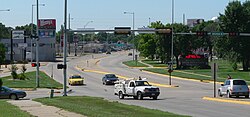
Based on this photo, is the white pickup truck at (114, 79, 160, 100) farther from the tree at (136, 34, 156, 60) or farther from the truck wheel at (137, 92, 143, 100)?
the tree at (136, 34, 156, 60)

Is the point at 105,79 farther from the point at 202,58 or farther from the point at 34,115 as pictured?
the point at 34,115

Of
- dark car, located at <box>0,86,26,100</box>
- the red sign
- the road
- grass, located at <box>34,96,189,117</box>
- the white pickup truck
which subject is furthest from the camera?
the red sign

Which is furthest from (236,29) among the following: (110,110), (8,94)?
(110,110)

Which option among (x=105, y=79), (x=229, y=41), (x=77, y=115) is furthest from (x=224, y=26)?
(x=77, y=115)

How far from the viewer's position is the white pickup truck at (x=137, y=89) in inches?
1572

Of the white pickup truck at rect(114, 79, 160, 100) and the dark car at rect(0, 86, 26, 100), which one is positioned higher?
the white pickup truck at rect(114, 79, 160, 100)

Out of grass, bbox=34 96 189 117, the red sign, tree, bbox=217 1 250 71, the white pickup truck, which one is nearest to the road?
the white pickup truck

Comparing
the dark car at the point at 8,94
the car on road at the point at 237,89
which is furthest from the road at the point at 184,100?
the dark car at the point at 8,94

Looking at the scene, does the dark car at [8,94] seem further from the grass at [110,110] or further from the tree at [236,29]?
the tree at [236,29]

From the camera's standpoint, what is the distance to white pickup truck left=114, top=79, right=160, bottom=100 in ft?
131

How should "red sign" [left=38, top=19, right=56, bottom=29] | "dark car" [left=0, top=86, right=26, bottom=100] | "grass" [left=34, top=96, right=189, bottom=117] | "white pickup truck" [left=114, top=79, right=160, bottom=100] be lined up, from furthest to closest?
"red sign" [left=38, top=19, right=56, bottom=29], "dark car" [left=0, top=86, right=26, bottom=100], "white pickup truck" [left=114, top=79, right=160, bottom=100], "grass" [left=34, top=96, right=189, bottom=117]

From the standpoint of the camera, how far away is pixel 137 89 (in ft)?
134

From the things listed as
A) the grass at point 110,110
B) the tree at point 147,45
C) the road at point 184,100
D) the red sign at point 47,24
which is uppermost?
the red sign at point 47,24

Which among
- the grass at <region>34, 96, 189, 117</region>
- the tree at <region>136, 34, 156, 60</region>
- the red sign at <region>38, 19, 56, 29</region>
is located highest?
the red sign at <region>38, 19, 56, 29</region>
